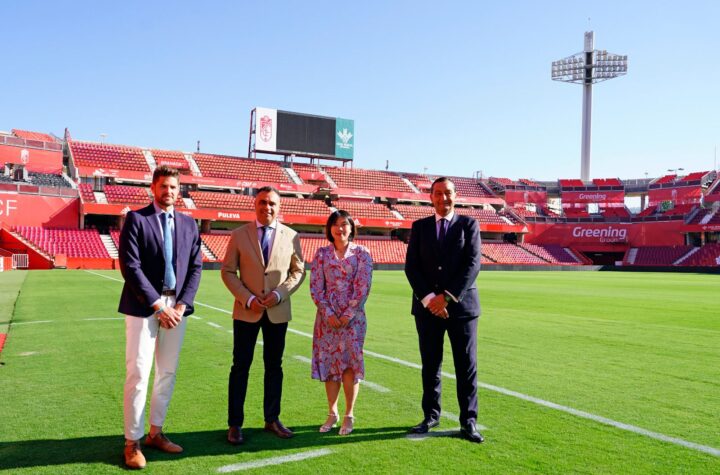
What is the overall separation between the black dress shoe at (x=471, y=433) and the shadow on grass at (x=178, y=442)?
0.49 meters

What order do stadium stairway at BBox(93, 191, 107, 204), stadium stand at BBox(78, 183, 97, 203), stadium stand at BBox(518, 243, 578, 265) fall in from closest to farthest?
1. stadium stand at BBox(78, 183, 97, 203)
2. stadium stairway at BBox(93, 191, 107, 204)
3. stadium stand at BBox(518, 243, 578, 265)

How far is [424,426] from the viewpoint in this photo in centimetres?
462

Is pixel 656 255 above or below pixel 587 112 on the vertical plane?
below

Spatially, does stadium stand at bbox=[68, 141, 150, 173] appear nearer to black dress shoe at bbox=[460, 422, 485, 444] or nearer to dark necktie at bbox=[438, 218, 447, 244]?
dark necktie at bbox=[438, 218, 447, 244]

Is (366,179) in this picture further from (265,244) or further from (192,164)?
(265,244)

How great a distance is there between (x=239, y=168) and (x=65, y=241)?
67.5ft

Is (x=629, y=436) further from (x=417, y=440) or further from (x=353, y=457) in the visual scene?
(x=353, y=457)

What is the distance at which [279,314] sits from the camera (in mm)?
4703

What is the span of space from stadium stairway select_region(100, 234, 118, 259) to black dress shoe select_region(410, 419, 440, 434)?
3701 cm

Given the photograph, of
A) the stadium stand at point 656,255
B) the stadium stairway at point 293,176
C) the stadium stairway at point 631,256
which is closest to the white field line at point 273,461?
the stadium stairway at point 293,176

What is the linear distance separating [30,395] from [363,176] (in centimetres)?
5669

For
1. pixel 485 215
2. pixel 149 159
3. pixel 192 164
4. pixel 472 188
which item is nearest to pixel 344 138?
pixel 192 164

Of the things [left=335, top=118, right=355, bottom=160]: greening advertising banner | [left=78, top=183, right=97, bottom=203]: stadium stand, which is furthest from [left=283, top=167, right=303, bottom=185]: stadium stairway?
[left=78, top=183, right=97, bottom=203]: stadium stand

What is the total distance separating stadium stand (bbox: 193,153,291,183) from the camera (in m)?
53.6
